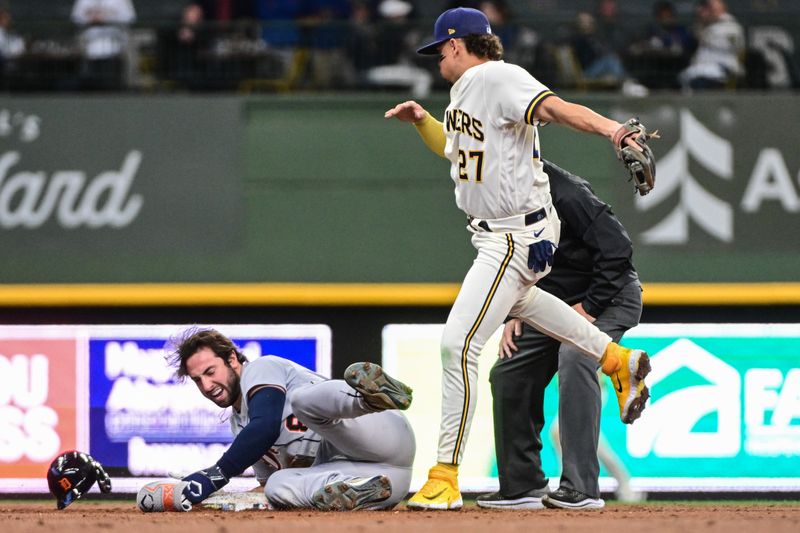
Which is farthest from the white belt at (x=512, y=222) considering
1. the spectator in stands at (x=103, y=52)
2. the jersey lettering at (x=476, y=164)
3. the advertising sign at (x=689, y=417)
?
the spectator in stands at (x=103, y=52)

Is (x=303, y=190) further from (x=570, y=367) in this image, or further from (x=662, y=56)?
(x=570, y=367)

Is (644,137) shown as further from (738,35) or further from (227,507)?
(738,35)

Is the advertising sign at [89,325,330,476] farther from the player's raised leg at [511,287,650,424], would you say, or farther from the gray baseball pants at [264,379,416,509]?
the player's raised leg at [511,287,650,424]

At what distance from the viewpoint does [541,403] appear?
20.3ft

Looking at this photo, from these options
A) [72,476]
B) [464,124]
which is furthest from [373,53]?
[72,476]

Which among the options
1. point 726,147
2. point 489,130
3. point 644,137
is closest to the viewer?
point 644,137

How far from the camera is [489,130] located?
17.6 feet

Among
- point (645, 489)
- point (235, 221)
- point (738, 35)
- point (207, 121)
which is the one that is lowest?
point (645, 489)

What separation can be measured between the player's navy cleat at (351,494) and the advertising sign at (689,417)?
6.50 ft

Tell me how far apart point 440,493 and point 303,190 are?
392cm

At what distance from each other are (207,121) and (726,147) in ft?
11.3

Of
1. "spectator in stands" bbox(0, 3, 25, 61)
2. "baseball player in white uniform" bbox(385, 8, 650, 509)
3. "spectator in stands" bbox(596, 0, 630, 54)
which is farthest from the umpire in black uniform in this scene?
"spectator in stands" bbox(0, 3, 25, 61)

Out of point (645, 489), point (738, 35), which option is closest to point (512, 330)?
point (645, 489)

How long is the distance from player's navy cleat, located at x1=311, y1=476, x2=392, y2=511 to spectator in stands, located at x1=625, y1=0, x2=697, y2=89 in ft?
14.8
